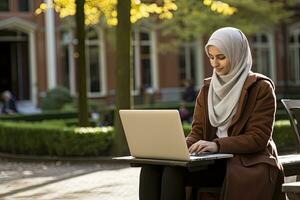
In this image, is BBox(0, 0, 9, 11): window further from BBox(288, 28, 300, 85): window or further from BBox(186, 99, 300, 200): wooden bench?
BBox(186, 99, 300, 200): wooden bench

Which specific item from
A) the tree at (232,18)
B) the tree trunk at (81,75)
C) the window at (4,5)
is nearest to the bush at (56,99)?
the tree at (232,18)

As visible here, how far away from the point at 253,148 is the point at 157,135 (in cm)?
59

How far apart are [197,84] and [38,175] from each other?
28527mm

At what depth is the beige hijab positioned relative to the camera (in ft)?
14.1

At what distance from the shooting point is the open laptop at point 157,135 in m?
4.09

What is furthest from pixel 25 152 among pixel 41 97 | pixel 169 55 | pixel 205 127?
pixel 169 55

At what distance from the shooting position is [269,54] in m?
42.1

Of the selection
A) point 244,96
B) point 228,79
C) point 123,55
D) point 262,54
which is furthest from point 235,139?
point 262,54

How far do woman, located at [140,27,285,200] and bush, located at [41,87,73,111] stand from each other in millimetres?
25279

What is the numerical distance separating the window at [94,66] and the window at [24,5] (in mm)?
3316

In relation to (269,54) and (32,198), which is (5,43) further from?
(32,198)

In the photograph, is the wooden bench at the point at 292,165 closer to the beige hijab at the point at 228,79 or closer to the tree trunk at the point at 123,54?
the beige hijab at the point at 228,79

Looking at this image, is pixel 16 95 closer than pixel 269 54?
Yes

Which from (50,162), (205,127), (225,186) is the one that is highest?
(205,127)
